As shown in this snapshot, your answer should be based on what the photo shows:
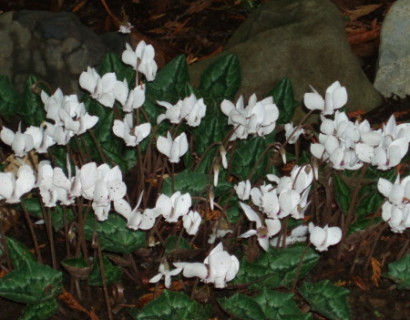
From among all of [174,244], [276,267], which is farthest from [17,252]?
[276,267]

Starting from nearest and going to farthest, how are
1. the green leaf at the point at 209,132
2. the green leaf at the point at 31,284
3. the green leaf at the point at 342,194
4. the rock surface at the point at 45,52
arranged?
the green leaf at the point at 31,284 < the green leaf at the point at 342,194 < the green leaf at the point at 209,132 < the rock surface at the point at 45,52

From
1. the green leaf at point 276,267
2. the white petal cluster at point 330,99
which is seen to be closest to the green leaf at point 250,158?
the white petal cluster at point 330,99

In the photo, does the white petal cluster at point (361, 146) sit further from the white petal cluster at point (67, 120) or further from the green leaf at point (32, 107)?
the green leaf at point (32, 107)

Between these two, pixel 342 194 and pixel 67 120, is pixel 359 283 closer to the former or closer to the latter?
pixel 342 194

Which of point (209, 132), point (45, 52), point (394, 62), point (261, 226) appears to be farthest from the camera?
point (394, 62)

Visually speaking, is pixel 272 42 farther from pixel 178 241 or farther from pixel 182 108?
pixel 178 241

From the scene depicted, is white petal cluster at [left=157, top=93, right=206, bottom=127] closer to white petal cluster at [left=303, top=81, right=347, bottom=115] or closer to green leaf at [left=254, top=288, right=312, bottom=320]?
white petal cluster at [left=303, top=81, right=347, bottom=115]

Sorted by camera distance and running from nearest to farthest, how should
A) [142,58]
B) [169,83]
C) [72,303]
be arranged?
[72,303] < [142,58] < [169,83]
